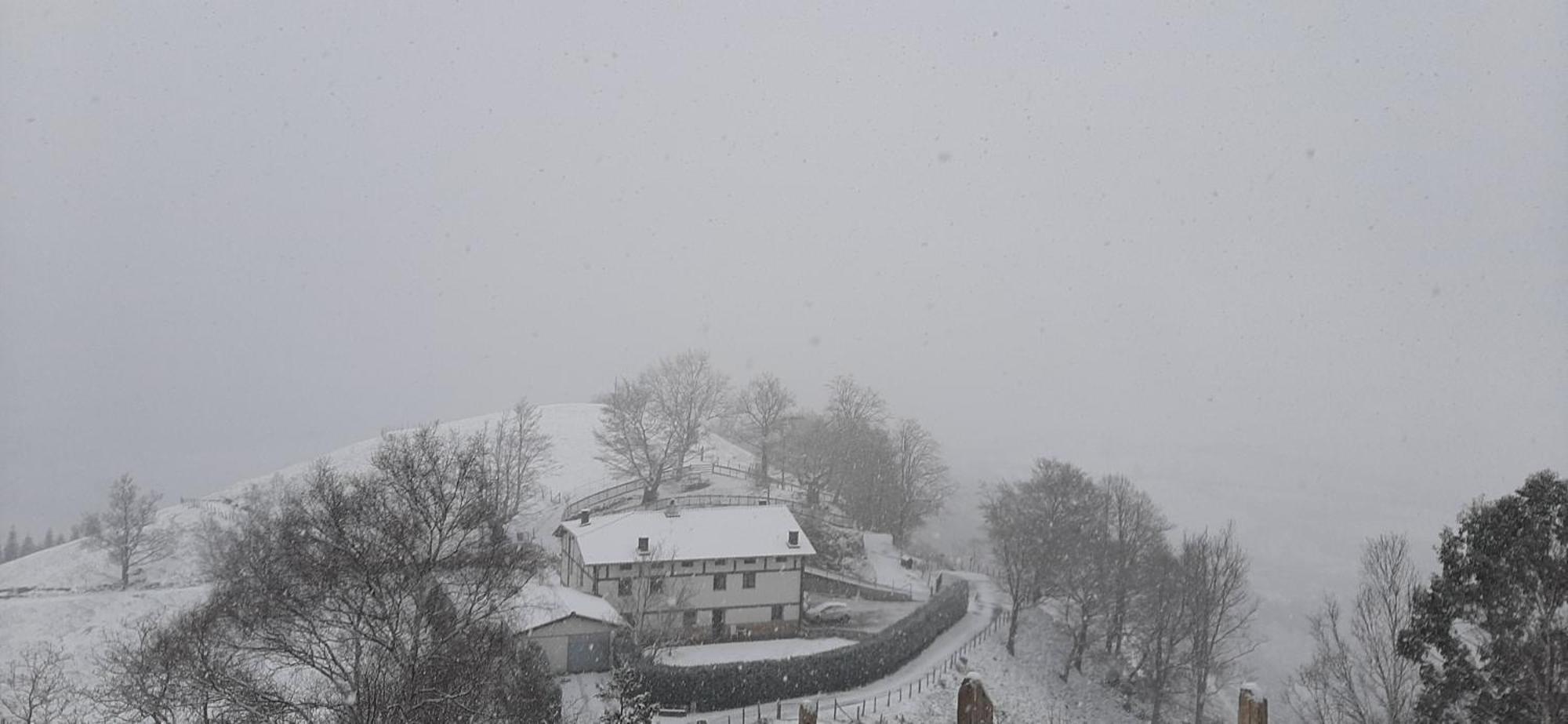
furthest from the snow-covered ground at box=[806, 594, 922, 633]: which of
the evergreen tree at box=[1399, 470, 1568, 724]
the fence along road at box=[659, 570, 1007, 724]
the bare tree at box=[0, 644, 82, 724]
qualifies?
the bare tree at box=[0, 644, 82, 724]

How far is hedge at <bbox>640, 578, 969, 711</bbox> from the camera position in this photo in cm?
3034

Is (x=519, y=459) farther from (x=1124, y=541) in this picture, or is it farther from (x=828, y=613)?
(x=1124, y=541)

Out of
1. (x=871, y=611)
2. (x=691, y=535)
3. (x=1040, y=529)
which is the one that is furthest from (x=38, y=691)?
(x=1040, y=529)

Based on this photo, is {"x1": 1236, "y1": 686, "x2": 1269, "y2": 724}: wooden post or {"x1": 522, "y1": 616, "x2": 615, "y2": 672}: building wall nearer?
{"x1": 1236, "y1": 686, "x2": 1269, "y2": 724}: wooden post

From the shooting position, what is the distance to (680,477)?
201 feet

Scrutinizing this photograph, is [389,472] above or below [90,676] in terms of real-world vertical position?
above

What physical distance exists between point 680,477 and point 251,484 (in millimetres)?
46632

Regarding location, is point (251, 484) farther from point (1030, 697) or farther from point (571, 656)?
point (1030, 697)

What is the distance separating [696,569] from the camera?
126 ft

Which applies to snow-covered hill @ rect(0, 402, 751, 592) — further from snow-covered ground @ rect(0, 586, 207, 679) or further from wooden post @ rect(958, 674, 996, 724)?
wooden post @ rect(958, 674, 996, 724)

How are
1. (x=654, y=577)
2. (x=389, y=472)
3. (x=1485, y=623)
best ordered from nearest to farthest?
(x=1485, y=623)
(x=389, y=472)
(x=654, y=577)

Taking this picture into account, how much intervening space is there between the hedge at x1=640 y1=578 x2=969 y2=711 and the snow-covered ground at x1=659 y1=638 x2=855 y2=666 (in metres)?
1.42

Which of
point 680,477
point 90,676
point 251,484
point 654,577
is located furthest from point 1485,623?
point 251,484

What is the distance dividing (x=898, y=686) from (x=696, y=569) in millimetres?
10879
